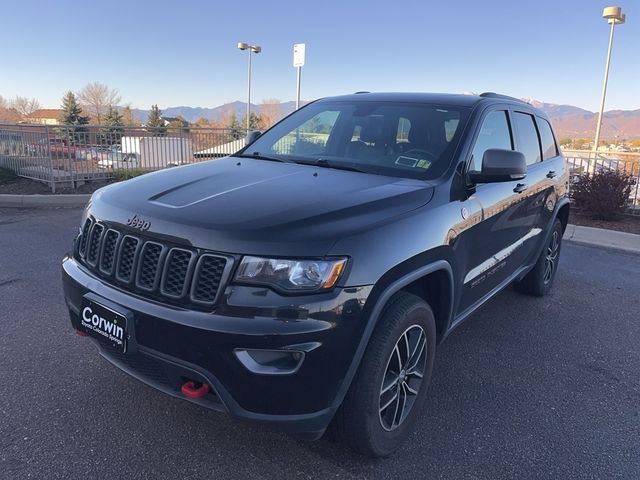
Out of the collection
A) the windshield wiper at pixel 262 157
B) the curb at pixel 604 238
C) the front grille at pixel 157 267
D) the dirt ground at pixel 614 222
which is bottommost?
the curb at pixel 604 238

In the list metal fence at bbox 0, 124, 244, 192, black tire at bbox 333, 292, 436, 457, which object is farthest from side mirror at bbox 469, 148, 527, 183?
metal fence at bbox 0, 124, 244, 192

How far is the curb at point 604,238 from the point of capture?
753 cm

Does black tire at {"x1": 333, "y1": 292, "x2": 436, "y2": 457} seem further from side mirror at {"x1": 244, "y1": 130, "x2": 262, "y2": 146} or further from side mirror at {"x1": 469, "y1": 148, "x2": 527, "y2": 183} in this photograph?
side mirror at {"x1": 244, "y1": 130, "x2": 262, "y2": 146}

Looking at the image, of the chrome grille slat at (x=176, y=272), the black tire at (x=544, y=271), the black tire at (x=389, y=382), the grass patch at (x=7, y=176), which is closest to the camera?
the chrome grille slat at (x=176, y=272)

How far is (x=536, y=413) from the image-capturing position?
3.07 m

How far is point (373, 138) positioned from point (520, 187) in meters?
1.22

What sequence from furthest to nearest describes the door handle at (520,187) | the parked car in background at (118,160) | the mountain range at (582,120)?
the mountain range at (582,120), the parked car in background at (118,160), the door handle at (520,187)

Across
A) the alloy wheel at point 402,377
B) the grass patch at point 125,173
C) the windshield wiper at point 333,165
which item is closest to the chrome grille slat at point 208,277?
the alloy wheel at point 402,377

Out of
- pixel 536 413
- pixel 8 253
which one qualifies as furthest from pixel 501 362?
pixel 8 253

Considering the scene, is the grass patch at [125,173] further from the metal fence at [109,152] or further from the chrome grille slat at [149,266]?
the chrome grille slat at [149,266]

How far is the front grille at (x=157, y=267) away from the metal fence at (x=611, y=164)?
8.83m

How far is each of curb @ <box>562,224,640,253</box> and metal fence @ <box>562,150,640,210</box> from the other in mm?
1509

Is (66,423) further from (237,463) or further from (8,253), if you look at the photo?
(8,253)

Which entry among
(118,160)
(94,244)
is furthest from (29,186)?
(94,244)
